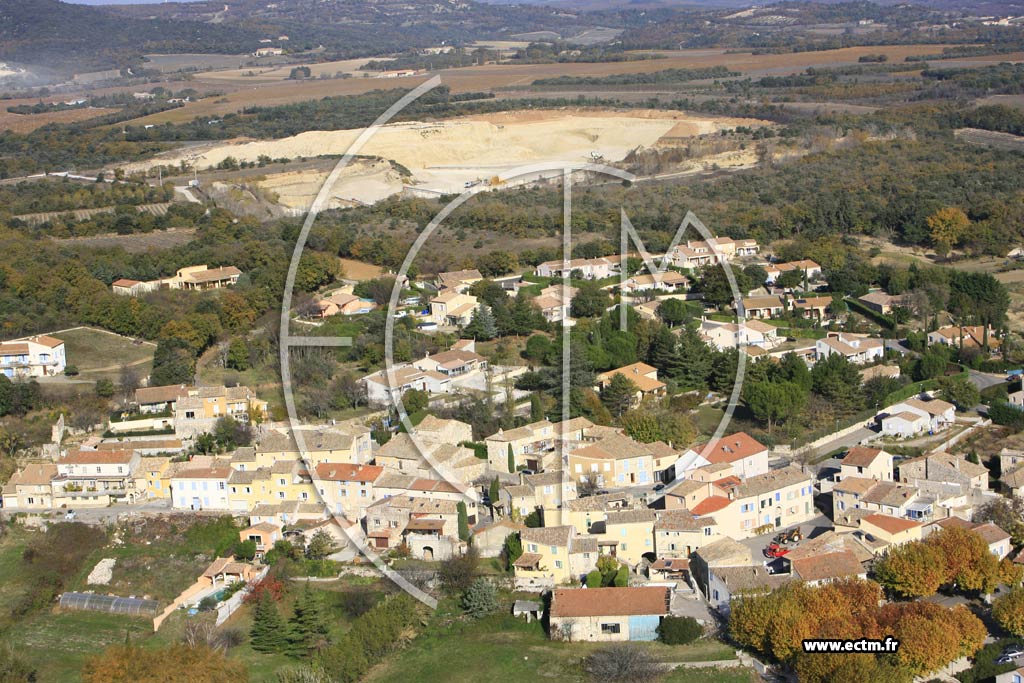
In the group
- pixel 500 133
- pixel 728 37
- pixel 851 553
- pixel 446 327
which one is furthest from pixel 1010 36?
pixel 851 553

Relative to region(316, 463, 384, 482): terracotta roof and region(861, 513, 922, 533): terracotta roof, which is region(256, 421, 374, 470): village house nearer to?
region(316, 463, 384, 482): terracotta roof

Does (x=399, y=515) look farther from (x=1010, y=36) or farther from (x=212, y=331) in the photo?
(x=1010, y=36)

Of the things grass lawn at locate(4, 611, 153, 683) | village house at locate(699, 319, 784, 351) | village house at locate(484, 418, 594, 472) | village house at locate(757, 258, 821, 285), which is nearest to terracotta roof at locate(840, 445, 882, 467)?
village house at locate(484, 418, 594, 472)

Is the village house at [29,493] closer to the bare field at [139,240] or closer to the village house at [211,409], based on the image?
the village house at [211,409]

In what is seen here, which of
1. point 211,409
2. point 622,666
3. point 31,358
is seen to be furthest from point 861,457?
point 31,358

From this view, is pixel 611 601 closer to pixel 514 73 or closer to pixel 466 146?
pixel 466 146
